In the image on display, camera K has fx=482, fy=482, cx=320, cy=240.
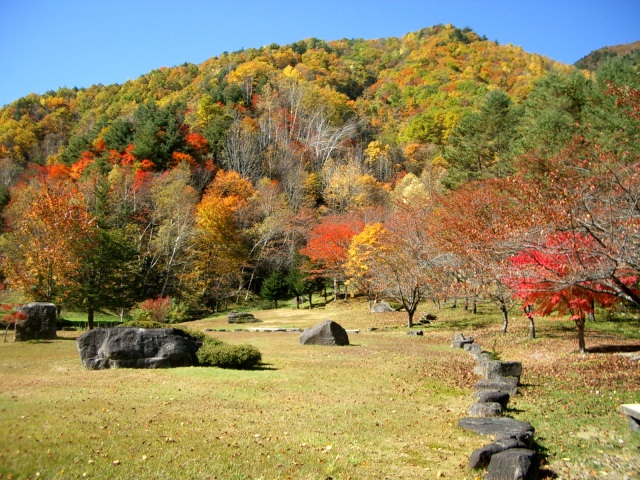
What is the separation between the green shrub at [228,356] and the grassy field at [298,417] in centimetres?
53

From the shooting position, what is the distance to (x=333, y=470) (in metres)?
6.76

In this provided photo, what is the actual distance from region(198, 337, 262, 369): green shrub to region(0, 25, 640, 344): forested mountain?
10.2 meters

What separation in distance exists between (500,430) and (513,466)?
1830 millimetres

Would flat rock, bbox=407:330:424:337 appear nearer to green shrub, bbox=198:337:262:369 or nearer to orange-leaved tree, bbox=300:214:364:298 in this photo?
green shrub, bbox=198:337:262:369

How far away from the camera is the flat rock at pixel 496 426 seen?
26.6 ft

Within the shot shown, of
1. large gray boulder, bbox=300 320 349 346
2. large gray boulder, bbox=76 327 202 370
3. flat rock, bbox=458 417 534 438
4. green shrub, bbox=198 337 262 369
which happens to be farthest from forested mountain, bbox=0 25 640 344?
large gray boulder, bbox=76 327 202 370

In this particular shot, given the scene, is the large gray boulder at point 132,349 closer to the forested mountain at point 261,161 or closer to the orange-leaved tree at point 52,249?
the forested mountain at point 261,161

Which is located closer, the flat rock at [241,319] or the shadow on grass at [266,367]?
the shadow on grass at [266,367]

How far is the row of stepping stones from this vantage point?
6.61 m

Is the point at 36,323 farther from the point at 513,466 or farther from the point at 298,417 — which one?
the point at 513,466

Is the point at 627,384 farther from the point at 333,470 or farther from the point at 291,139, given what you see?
the point at 291,139

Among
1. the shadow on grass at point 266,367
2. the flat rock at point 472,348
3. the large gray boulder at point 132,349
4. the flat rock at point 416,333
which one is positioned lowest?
Answer: the flat rock at point 416,333

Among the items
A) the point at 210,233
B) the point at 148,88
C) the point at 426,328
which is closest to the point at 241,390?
the point at 426,328

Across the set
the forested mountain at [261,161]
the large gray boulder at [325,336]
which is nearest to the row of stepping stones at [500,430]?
the forested mountain at [261,161]
